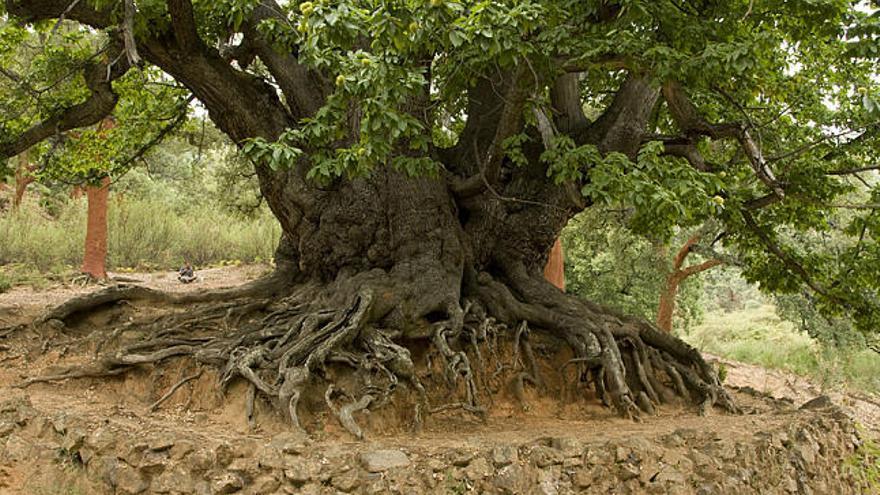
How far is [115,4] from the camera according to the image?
5520mm

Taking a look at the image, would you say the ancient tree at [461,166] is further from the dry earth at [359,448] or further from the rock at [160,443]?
the rock at [160,443]

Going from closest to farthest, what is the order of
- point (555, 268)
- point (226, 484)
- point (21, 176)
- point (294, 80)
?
point (226, 484), point (294, 80), point (555, 268), point (21, 176)

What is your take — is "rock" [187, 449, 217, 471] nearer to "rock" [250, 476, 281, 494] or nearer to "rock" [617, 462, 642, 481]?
"rock" [250, 476, 281, 494]

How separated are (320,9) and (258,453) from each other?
8.55ft

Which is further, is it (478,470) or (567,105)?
(567,105)

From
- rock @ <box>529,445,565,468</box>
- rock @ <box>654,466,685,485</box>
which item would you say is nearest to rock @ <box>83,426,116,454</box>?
rock @ <box>529,445,565,468</box>

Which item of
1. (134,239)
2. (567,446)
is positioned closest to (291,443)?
(567,446)

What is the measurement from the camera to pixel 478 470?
403 cm

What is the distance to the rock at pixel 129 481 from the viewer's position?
3920mm

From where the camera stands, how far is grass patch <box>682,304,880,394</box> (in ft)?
41.5

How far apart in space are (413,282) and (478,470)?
2359 mm

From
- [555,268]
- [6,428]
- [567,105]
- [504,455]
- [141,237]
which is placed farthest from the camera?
[141,237]

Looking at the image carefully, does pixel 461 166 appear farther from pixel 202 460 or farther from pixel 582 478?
pixel 202 460

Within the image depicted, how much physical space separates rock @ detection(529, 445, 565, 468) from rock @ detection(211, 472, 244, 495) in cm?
179
